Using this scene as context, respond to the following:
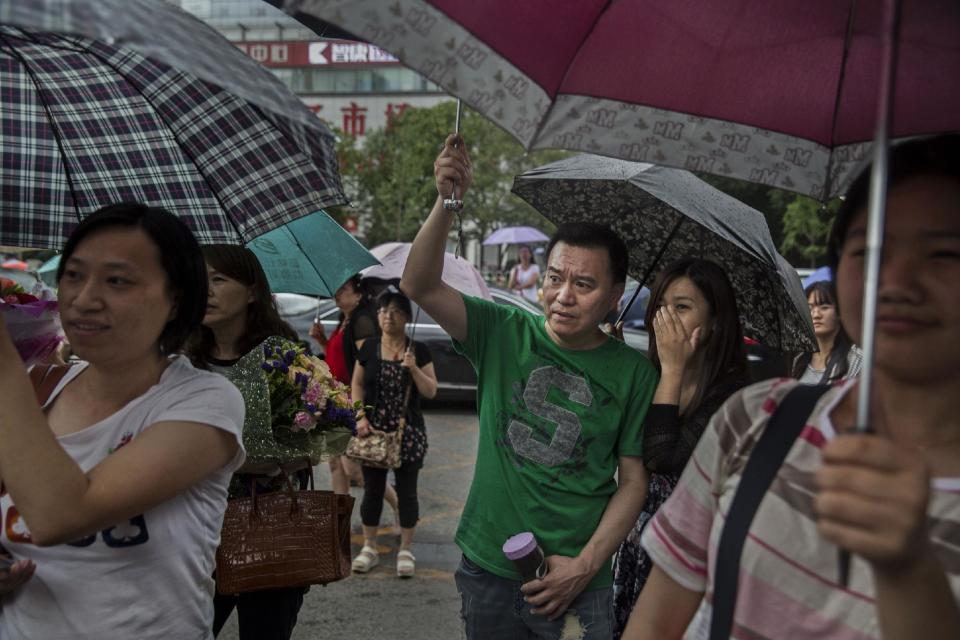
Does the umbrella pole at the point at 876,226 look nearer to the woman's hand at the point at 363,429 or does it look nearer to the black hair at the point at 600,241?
the black hair at the point at 600,241

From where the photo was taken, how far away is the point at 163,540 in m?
1.88

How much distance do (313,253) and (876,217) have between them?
2.93 m

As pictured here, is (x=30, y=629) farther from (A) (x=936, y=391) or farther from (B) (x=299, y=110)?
(A) (x=936, y=391)

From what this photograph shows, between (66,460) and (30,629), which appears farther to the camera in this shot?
(30,629)

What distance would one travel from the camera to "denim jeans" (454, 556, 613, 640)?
2.67 meters

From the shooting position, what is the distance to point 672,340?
3074 mm

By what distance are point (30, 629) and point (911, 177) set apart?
6.04 ft

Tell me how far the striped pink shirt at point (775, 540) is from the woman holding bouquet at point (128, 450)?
3.24 feet

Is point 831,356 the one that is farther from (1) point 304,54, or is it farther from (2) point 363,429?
(1) point 304,54

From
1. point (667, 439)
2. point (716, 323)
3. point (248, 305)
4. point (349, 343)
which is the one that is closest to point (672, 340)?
point (716, 323)

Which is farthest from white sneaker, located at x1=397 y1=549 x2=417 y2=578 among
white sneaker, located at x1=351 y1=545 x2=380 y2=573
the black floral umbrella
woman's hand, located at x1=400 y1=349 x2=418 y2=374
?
the black floral umbrella

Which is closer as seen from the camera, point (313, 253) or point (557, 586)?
point (557, 586)

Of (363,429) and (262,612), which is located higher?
(363,429)

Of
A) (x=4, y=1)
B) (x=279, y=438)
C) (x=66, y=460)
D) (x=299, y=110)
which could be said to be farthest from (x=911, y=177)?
(x=279, y=438)
